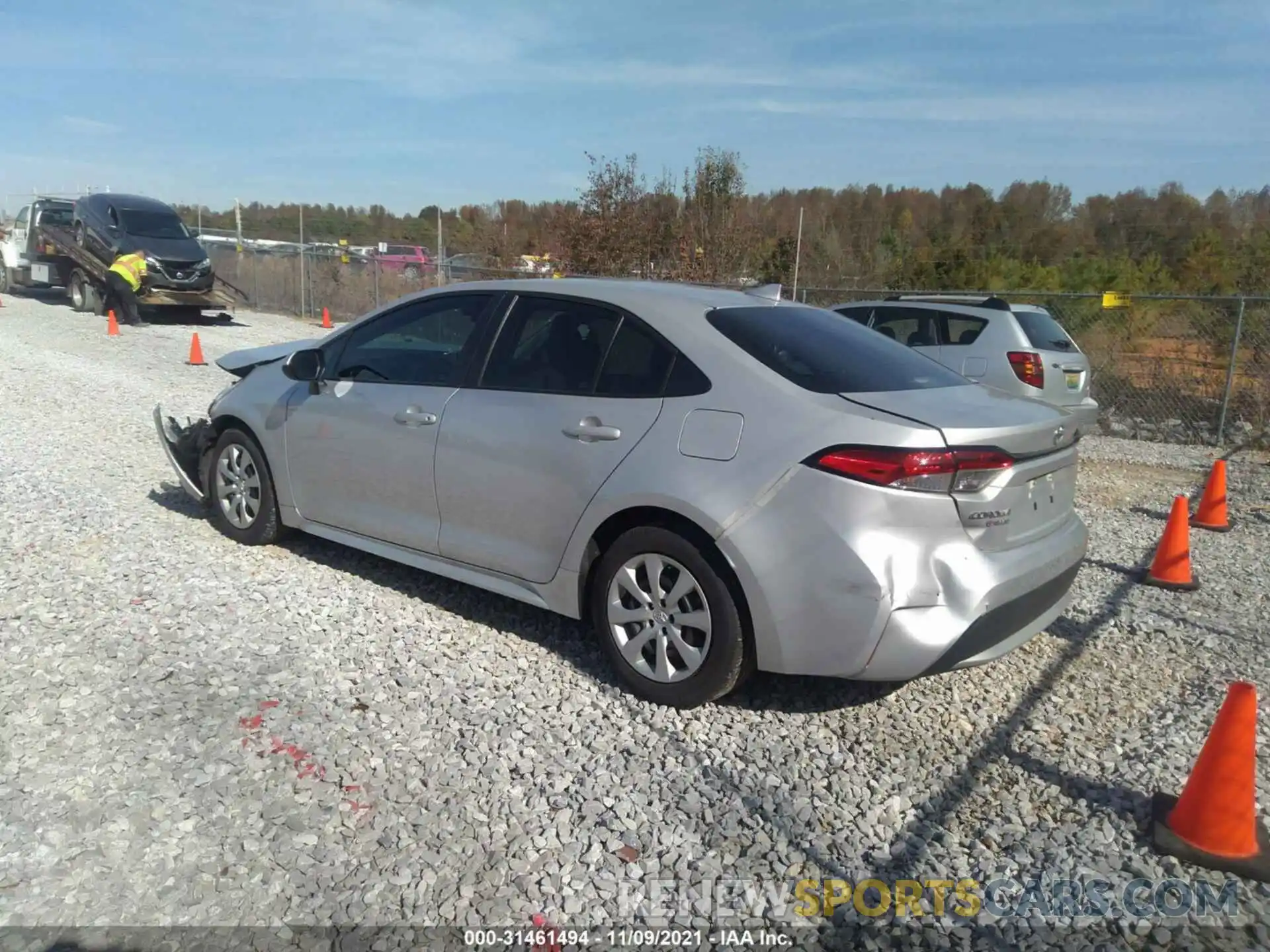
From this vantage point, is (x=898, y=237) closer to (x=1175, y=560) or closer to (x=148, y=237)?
(x=148, y=237)

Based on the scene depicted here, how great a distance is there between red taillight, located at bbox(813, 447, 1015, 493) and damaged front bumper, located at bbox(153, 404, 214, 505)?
4.29 m

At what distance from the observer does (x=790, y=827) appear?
327cm

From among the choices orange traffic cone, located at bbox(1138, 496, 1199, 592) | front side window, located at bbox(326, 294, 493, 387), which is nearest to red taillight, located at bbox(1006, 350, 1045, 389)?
orange traffic cone, located at bbox(1138, 496, 1199, 592)

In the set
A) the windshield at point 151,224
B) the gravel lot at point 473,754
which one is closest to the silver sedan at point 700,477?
the gravel lot at point 473,754

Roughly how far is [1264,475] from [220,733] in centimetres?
1020

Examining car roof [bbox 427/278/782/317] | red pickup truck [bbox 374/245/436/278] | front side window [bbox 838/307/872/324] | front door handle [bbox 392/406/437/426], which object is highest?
red pickup truck [bbox 374/245/436/278]

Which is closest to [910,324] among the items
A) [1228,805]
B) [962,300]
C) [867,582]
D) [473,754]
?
[962,300]

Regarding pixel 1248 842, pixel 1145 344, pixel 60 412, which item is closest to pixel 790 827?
pixel 1248 842

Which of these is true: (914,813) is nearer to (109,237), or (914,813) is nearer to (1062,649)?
(1062,649)

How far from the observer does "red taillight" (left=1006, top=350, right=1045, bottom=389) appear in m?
10.0

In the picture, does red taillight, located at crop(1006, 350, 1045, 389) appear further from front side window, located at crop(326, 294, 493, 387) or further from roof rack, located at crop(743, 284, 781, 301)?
front side window, located at crop(326, 294, 493, 387)

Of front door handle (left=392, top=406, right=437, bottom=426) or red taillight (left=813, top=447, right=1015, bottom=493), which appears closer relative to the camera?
red taillight (left=813, top=447, right=1015, bottom=493)

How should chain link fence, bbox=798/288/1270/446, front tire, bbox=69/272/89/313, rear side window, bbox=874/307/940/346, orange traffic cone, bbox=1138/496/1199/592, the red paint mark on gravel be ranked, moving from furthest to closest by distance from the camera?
front tire, bbox=69/272/89/313
chain link fence, bbox=798/288/1270/446
rear side window, bbox=874/307/940/346
orange traffic cone, bbox=1138/496/1199/592
the red paint mark on gravel

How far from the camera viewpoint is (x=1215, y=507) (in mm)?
7617
